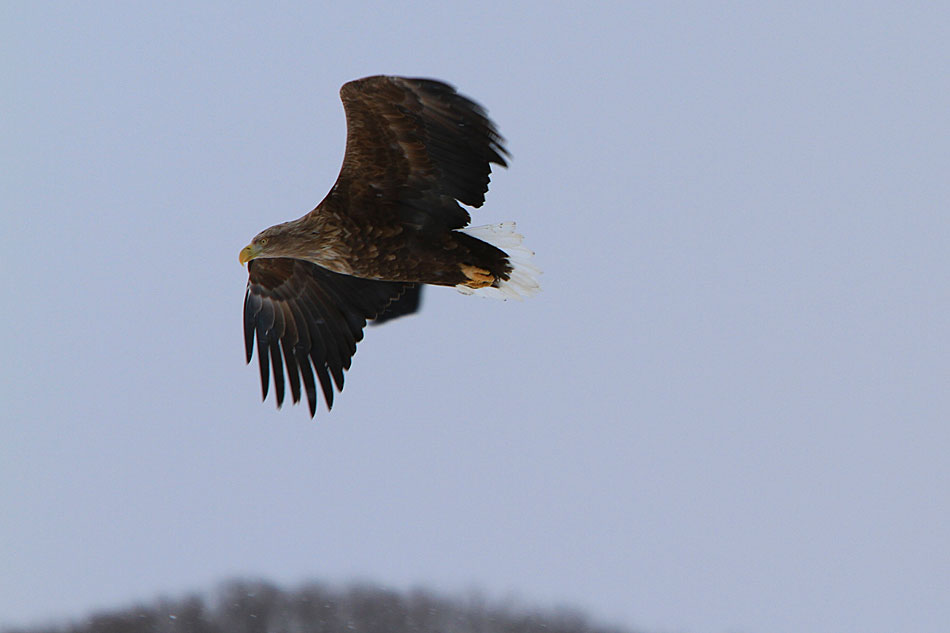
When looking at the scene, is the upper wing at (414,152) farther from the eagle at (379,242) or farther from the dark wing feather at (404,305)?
the dark wing feather at (404,305)

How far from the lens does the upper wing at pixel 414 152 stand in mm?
5906

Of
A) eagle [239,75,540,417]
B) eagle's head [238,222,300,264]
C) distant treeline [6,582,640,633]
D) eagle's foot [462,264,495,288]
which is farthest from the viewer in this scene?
distant treeline [6,582,640,633]

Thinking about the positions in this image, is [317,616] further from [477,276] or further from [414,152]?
[414,152]

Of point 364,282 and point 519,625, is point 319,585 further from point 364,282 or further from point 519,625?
point 364,282

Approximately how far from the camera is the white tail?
7.07m

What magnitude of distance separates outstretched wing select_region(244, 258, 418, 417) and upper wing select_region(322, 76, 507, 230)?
91 centimetres

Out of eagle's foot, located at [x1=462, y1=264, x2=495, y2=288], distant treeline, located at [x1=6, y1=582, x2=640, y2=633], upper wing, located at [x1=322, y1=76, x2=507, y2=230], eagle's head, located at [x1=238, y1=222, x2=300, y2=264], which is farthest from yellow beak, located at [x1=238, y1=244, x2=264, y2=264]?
distant treeline, located at [x1=6, y1=582, x2=640, y2=633]

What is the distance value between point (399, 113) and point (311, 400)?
2.16 m

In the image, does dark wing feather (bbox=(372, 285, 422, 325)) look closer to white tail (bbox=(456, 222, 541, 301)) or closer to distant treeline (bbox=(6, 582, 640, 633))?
white tail (bbox=(456, 222, 541, 301))

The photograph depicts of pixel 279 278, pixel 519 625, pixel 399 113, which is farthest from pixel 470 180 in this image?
pixel 519 625

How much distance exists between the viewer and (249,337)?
745 centimetres

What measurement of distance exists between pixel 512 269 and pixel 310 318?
1.37 m

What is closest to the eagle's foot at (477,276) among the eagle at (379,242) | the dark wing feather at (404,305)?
the eagle at (379,242)

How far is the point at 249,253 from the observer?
6.86m
